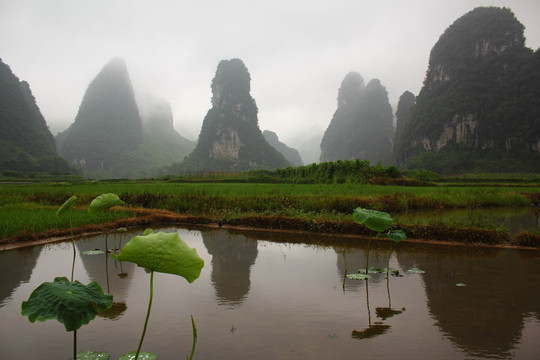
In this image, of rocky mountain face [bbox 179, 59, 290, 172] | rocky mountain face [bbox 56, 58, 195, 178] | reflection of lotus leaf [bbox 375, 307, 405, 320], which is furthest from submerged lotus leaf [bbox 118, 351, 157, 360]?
rocky mountain face [bbox 56, 58, 195, 178]

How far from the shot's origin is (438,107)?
8094cm

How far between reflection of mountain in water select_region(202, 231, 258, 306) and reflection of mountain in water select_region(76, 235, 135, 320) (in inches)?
32.6

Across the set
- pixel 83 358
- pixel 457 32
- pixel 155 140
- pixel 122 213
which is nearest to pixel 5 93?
pixel 155 140

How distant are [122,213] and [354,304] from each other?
6.63 m

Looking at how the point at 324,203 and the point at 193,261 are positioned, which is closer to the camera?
the point at 193,261

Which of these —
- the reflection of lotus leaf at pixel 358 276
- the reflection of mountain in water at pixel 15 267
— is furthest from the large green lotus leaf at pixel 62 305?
the reflection of lotus leaf at pixel 358 276

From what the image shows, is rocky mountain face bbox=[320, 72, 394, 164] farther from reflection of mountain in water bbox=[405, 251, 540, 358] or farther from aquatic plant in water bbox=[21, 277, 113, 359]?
aquatic plant in water bbox=[21, 277, 113, 359]

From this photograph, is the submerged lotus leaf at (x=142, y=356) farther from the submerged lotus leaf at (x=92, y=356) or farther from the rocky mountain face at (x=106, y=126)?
the rocky mountain face at (x=106, y=126)

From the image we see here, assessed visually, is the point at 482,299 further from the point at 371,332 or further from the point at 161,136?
the point at 161,136

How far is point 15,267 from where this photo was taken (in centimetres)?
378

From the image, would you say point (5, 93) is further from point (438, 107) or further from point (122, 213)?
point (438, 107)

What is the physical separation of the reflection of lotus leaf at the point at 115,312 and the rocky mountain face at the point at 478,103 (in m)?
75.3

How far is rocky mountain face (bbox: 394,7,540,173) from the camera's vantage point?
215ft

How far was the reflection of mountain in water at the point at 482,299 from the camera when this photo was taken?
2.03 meters
